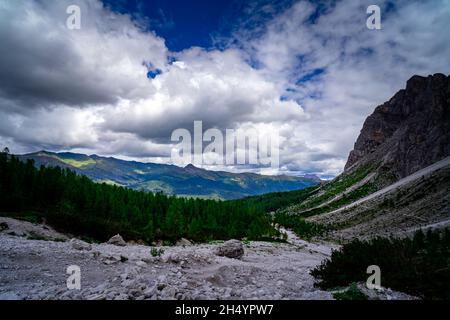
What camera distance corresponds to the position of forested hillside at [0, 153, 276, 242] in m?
32.4

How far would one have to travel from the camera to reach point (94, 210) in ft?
171

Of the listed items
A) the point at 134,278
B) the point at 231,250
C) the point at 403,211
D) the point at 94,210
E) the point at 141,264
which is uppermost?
the point at 94,210

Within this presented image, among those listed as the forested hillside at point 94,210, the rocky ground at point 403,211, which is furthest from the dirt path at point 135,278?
the rocky ground at point 403,211

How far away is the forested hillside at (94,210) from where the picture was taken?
106 feet
